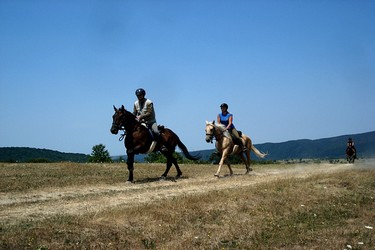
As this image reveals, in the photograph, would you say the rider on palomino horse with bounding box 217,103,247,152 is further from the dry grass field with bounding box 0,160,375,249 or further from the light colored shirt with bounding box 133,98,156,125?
the dry grass field with bounding box 0,160,375,249

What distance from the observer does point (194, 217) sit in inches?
407

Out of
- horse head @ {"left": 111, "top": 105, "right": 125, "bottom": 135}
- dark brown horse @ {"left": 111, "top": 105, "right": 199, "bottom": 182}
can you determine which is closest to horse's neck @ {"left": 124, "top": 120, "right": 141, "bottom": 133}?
dark brown horse @ {"left": 111, "top": 105, "right": 199, "bottom": 182}

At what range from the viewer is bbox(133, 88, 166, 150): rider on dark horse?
1853 cm

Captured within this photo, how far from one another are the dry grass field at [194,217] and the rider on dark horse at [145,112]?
3636 millimetres

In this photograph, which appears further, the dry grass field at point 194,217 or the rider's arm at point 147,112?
the rider's arm at point 147,112

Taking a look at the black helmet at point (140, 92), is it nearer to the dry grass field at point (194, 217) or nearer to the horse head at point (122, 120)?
the horse head at point (122, 120)

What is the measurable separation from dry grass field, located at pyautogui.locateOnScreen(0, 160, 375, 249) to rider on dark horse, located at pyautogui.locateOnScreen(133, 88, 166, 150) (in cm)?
364

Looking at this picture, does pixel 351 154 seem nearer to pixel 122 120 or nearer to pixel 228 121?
pixel 228 121

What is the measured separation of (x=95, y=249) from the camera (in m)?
8.01

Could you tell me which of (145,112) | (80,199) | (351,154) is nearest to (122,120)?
(145,112)

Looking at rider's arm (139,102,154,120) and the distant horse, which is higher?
rider's arm (139,102,154,120)

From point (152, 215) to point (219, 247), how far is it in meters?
2.00

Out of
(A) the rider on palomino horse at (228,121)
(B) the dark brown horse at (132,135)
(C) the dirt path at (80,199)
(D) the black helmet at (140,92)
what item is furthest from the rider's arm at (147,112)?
(A) the rider on palomino horse at (228,121)

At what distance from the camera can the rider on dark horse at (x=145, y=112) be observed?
730 inches
